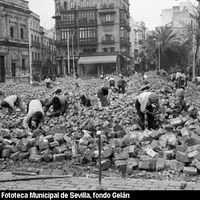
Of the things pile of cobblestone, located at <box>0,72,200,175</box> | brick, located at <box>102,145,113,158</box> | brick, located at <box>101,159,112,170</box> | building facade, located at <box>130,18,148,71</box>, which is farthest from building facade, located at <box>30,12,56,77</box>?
brick, located at <box>101,159,112,170</box>

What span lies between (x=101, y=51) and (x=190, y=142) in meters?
51.9

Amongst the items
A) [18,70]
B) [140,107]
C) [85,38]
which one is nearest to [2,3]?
[18,70]

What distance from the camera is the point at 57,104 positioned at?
43.9ft

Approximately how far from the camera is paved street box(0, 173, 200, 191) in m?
6.30

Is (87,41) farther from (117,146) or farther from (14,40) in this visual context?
(117,146)

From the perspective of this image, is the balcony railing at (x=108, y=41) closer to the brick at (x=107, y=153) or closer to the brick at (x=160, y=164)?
the brick at (x=107, y=153)

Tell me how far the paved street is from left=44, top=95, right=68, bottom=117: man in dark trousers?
6074 mm

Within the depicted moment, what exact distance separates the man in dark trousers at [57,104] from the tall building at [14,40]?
3112 cm

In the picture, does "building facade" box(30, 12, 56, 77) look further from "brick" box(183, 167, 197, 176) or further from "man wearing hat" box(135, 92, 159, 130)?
"brick" box(183, 167, 197, 176)

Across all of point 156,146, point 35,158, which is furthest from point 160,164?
point 35,158

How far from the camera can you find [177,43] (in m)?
51.0

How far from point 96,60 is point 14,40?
44.2ft

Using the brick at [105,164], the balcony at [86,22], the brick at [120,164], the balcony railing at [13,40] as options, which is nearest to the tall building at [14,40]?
the balcony railing at [13,40]

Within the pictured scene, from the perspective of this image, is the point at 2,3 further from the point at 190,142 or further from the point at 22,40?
the point at 190,142
